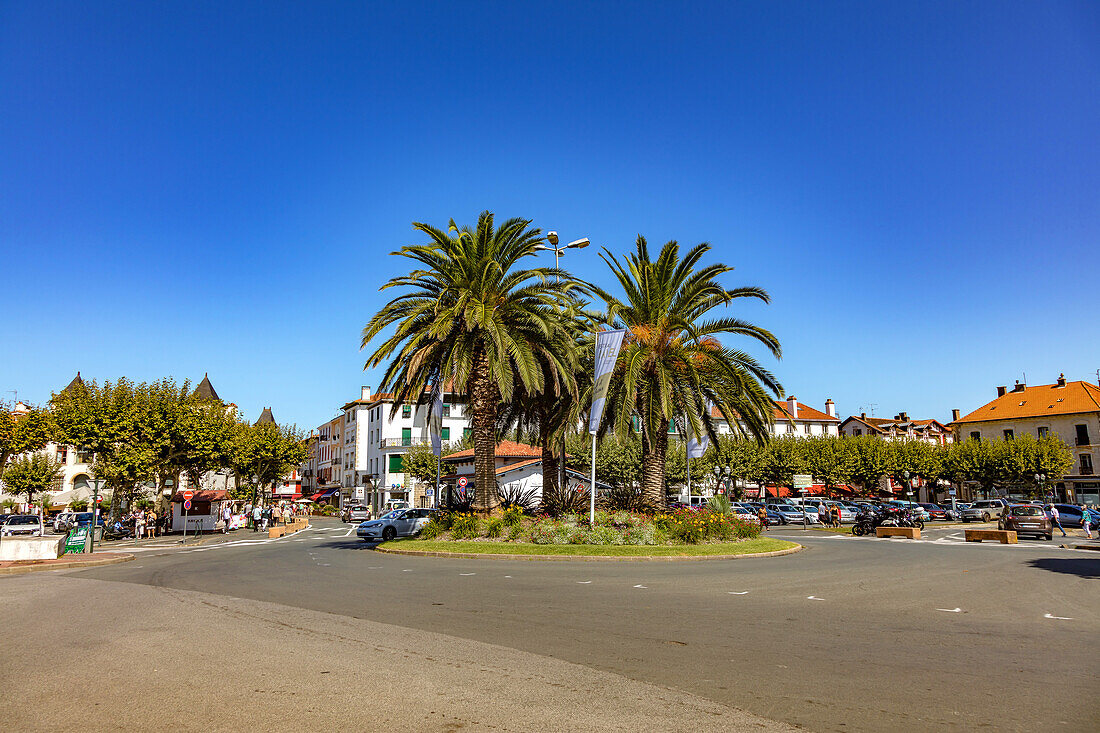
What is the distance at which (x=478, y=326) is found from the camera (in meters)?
24.8

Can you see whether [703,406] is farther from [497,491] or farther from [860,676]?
[860,676]

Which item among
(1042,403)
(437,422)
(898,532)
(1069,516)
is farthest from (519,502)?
(1042,403)

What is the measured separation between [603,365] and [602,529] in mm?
5477

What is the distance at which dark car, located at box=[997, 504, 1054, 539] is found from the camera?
31812 millimetres

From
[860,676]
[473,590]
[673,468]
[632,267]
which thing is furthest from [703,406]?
[673,468]

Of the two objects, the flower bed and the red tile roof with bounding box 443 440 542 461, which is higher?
the red tile roof with bounding box 443 440 542 461

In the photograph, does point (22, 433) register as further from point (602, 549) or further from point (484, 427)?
point (602, 549)

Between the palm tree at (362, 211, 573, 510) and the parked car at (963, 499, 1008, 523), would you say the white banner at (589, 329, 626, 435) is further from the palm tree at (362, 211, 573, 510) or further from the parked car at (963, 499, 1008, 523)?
the parked car at (963, 499, 1008, 523)

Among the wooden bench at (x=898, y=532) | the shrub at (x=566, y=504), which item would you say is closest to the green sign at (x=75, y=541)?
the shrub at (x=566, y=504)

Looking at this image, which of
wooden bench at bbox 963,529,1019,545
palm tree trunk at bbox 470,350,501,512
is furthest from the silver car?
wooden bench at bbox 963,529,1019,545

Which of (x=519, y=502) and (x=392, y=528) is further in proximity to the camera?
(x=392, y=528)

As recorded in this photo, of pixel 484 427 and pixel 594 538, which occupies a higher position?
pixel 484 427

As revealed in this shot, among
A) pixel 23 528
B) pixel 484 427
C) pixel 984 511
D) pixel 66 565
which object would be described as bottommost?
pixel 984 511

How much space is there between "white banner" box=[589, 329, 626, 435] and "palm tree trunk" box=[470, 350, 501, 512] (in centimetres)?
431
